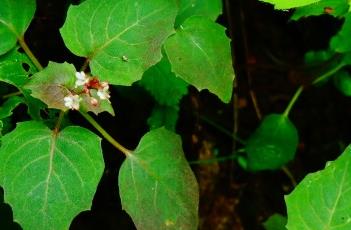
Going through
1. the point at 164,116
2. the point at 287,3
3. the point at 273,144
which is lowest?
the point at 273,144

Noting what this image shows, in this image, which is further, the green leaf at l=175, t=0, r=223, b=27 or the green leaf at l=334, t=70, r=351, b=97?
the green leaf at l=334, t=70, r=351, b=97

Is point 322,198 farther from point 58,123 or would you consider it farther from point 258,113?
point 258,113

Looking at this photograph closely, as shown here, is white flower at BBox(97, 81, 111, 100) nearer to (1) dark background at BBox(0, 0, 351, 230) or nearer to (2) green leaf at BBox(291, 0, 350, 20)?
(2) green leaf at BBox(291, 0, 350, 20)

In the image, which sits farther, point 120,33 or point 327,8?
point 327,8

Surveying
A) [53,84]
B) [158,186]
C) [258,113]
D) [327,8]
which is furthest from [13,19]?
[258,113]

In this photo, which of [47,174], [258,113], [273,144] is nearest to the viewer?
[47,174]

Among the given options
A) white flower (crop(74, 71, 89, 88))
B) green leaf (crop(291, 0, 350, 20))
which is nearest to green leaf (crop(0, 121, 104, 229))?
white flower (crop(74, 71, 89, 88))

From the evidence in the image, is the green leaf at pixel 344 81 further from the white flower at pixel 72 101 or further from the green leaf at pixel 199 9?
the white flower at pixel 72 101
